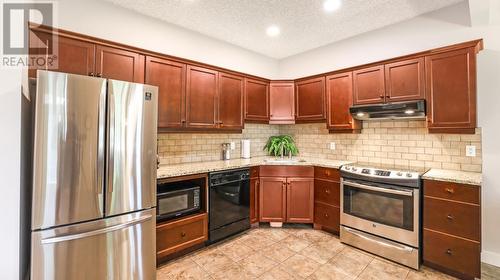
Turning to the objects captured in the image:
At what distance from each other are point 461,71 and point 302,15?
1810mm

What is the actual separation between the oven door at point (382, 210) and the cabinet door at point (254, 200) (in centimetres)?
117

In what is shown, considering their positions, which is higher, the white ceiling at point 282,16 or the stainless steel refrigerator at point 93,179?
the white ceiling at point 282,16

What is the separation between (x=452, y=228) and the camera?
225 centimetres

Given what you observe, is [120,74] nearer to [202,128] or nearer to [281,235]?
[202,128]

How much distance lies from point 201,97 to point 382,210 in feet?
8.65

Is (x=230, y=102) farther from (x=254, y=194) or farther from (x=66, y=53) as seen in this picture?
(x=66, y=53)

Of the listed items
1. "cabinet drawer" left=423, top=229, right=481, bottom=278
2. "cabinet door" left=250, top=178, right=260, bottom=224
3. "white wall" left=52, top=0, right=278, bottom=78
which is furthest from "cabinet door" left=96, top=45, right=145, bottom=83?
"cabinet drawer" left=423, top=229, right=481, bottom=278

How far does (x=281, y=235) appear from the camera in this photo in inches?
126

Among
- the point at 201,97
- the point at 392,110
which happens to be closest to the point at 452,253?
the point at 392,110

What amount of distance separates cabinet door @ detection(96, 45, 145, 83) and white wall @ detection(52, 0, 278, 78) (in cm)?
29

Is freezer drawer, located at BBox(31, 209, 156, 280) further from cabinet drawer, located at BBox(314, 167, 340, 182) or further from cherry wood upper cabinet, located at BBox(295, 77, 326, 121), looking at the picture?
cherry wood upper cabinet, located at BBox(295, 77, 326, 121)

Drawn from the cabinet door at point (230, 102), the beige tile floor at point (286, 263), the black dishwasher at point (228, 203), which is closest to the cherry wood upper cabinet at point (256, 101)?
the cabinet door at point (230, 102)

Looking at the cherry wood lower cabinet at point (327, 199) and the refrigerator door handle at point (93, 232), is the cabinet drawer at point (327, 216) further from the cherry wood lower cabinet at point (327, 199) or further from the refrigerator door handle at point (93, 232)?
the refrigerator door handle at point (93, 232)

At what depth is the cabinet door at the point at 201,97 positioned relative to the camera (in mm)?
3004
